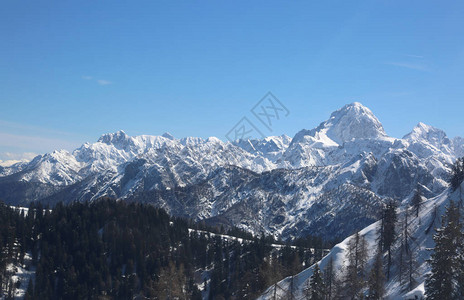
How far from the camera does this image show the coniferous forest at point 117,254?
477ft

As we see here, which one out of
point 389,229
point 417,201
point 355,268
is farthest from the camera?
point 417,201

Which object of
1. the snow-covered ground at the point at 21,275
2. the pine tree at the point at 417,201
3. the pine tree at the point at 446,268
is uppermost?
the pine tree at the point at 417,201

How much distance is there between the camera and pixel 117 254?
164 meters

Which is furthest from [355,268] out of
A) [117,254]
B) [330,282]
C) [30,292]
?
[117,254]

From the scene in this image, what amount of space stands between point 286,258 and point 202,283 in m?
34.2

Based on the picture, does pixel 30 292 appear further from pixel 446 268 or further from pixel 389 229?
pixel 446 268

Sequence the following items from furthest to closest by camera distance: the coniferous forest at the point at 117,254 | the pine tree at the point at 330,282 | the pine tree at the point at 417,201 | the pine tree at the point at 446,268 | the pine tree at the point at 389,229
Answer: the coniferous forest at the point at 117,254
the pine tree at the point at 417,201
the pine tree at the point at 389,229
the pine tree at the point at 330,282
the pine tree at the point at 446,268

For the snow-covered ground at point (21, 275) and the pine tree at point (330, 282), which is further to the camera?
the snow-covered ground at point (21, 275)

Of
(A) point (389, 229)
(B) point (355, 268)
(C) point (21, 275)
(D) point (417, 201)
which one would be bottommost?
(B) point (355, 268)

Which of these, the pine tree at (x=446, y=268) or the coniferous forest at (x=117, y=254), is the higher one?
the coniferous forest at (x=117, y=254)

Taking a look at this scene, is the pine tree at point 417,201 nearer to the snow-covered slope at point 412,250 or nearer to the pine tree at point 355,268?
the snow-covered slope at point 412,250

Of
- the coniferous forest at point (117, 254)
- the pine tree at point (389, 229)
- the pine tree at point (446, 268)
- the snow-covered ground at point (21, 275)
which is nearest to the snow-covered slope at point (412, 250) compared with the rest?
the pine tree at point (389, 229)

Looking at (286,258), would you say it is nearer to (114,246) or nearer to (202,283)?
(202,283)

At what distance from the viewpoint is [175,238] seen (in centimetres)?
18575
